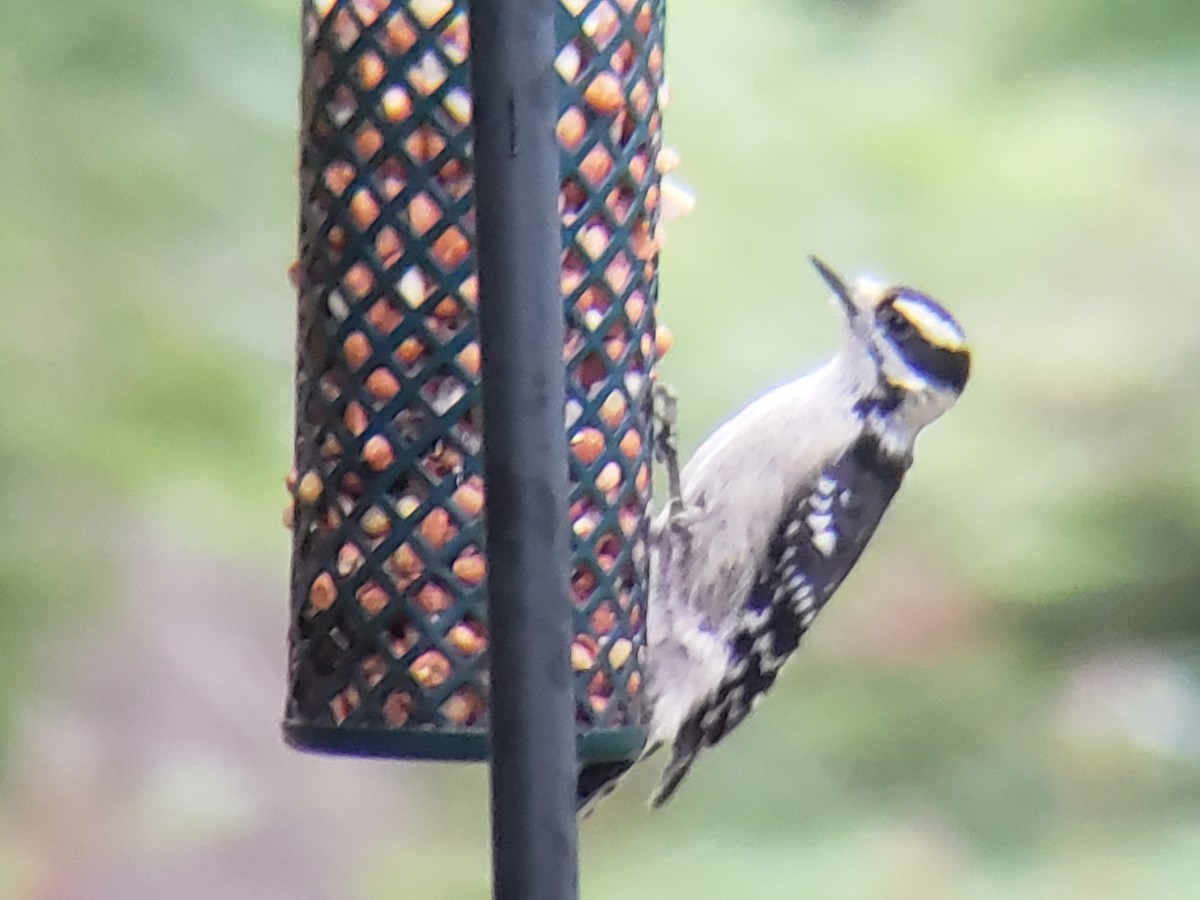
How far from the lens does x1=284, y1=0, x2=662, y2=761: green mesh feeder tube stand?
0.75 m

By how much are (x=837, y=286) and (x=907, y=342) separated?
8 centimetres

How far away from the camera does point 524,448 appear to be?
0.45 m

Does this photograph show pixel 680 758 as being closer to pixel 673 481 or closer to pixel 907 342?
pixel 673 481

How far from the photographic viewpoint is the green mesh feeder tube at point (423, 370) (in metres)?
0.75

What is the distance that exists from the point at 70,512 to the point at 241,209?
1.01ft

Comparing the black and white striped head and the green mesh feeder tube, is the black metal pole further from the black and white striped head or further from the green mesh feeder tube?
the black and white striped head

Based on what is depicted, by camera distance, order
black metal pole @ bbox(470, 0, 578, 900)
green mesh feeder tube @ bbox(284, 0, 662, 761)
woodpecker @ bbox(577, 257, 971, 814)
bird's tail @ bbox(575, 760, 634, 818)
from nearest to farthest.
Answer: black metal pole @ bbox(470, 0, 578, 900) → green mesh feeder tube @ bbox(284, 0, 662, 761) → bird's tail @ bbox(575, 760, 634, 818) → woodpecker @ bbox(577, 257, 971, 814)

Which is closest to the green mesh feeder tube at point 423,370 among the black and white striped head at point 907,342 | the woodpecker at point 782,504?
the woodpecker at point 782,504

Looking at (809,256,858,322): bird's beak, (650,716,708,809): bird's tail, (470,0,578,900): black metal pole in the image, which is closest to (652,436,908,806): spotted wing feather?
(650,716,708,809): bird's tail

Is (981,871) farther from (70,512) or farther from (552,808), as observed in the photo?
(552,808)

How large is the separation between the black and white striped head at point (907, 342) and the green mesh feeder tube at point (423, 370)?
53 cm

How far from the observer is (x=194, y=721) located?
134cm

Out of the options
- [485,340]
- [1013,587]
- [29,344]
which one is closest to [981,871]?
[1013,587]

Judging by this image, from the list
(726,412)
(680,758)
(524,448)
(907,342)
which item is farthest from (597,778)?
(524,448)
